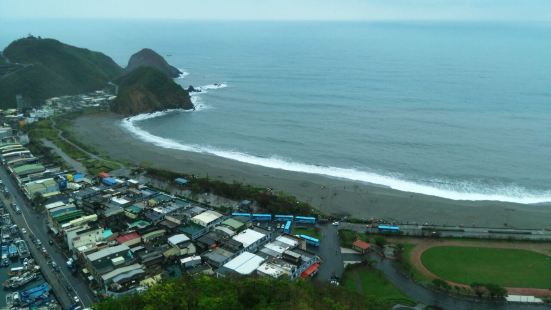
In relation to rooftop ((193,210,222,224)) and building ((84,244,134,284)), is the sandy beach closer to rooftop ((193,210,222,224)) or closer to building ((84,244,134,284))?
rooftop ((193,210,222,224))

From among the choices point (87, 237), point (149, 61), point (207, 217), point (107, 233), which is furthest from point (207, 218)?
point (149, 61)

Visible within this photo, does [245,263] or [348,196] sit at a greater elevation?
[348,196]

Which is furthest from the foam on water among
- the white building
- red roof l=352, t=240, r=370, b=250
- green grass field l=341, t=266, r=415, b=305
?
the white building

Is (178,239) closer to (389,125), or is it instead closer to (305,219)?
(305,219)

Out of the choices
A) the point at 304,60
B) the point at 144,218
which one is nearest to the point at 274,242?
the point at 144,218

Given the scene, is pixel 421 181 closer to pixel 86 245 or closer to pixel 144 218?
pixel 144 218

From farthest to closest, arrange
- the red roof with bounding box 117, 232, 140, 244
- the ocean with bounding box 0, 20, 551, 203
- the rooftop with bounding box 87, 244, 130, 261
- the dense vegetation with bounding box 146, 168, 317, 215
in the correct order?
the ocean with bounding box 0, 20, 551, 203 < the dense vegetation with bounding box 146, 168, 317, 215 < the red roof with bounding box 117, 232, 140, 244 < the rooftop with bounding box 87, 244, 130, 261
